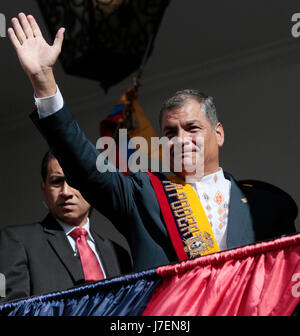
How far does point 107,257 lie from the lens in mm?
2693

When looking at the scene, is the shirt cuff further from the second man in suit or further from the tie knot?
the tie knot

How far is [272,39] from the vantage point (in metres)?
4.09

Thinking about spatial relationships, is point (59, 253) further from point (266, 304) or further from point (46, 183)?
point (266, 304)

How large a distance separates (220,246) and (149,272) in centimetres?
35

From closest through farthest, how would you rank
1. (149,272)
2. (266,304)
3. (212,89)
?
1. (266,304)
2. (149,272)
3. (212,89)

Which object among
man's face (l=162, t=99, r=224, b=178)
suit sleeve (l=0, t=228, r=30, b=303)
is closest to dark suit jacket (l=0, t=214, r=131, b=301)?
suit sleeve (l=0, t=228, r=30, b=303)

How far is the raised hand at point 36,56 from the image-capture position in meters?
1.62

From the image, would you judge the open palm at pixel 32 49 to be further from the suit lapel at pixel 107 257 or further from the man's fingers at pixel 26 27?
the suit lapel at pixel 107 257

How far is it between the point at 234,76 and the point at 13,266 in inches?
95.3

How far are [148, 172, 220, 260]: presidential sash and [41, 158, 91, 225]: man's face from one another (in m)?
0.86

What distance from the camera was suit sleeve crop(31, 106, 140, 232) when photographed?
1.64 meters

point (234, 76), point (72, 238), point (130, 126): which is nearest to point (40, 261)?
point (72, 238)

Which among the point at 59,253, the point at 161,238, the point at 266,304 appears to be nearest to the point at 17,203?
the point at 59,253

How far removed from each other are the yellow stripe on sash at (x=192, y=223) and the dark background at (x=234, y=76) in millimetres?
2125
